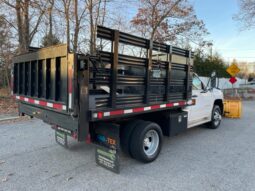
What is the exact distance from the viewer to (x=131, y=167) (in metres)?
3.82

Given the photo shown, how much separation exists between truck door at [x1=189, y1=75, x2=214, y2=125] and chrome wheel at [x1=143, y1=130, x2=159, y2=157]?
179 centimetres

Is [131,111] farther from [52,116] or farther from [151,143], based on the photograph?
[52,116]

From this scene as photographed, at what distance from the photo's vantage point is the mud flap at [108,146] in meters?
3.39

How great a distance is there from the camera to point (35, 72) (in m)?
3.79

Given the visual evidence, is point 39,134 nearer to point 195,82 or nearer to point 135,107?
point 135,107

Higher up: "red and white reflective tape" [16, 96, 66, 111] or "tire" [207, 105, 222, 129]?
"red and white reflective tape" [16, 96, 66, 111]

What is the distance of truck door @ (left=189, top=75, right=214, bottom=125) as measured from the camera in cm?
575

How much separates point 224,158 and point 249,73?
92.8 metres

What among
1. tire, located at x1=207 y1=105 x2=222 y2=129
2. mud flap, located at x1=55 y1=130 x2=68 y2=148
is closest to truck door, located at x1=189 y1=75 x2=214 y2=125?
tire, located at x1=207 y1=105 x2=222 y2=129

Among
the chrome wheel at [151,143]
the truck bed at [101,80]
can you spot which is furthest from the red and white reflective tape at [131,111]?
the chrome wheel at [151,143]

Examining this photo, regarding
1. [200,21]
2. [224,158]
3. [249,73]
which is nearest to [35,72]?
[224,158]

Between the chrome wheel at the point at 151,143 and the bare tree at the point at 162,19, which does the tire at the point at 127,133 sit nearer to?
the chrome wheel at the point at 151,143

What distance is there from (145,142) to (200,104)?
2.68 metres

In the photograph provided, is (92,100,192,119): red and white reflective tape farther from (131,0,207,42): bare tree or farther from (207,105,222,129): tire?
(131,0,207,42): bare tree
